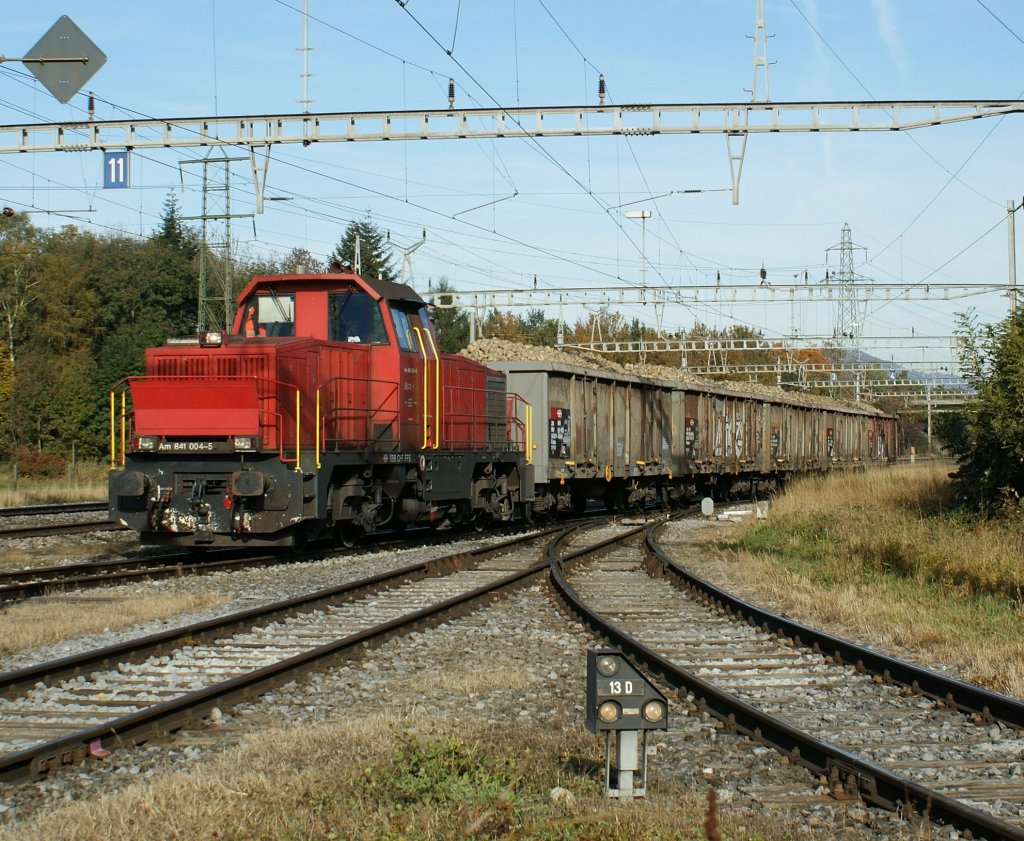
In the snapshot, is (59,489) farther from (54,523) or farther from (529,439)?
(529,439)

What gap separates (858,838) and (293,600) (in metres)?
6.66

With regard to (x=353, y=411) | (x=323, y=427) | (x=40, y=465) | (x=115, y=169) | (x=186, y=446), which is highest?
(x=115, y=169)

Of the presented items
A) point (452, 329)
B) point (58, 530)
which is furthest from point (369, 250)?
point (58, 530)

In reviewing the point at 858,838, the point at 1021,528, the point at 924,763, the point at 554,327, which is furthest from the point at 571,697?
the point at 554,327

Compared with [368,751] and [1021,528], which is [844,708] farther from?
[1021,528]

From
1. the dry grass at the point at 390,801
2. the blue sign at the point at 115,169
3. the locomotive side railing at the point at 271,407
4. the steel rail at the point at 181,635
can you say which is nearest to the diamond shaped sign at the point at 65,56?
the blue sign at the point at 115,169

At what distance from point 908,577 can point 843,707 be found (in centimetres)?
592

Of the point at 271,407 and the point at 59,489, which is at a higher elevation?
the point at 271,407

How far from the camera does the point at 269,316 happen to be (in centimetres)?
1465

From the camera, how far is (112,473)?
13266mm

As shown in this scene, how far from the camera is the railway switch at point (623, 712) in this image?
15.7ft

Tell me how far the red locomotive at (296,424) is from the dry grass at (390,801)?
771 cm

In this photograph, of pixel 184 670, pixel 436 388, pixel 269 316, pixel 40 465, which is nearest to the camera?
pixel 184 670

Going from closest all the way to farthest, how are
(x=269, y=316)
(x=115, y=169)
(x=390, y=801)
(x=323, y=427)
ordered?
(x=390, y=801)
(x=323, y=427)
(x=269, y=316)
(x=115, y=169)
